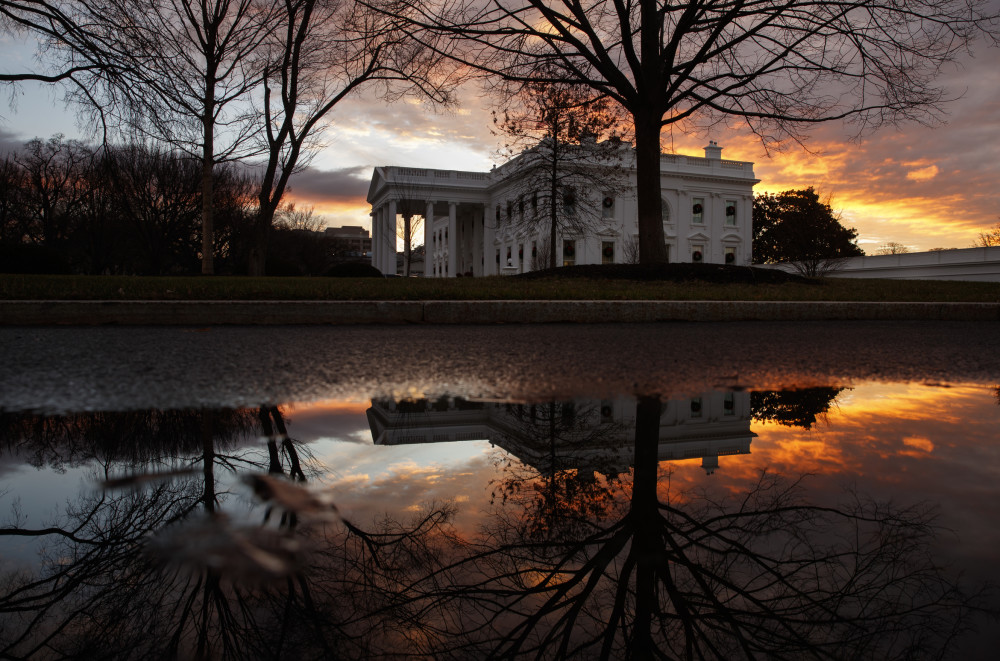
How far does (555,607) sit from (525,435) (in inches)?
54.0

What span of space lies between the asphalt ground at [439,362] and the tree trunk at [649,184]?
281 inches

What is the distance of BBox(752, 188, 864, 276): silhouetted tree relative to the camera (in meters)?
59.2

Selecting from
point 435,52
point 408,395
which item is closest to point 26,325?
point 408,395

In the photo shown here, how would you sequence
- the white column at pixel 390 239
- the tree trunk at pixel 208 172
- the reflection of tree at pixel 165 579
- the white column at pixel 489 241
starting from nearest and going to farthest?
1. the reflection of tree at pixel 165 579
2. the tree trunk at pixel 208 172
3. the white column at pixel 390 239
4. the white column at pixel 489 241

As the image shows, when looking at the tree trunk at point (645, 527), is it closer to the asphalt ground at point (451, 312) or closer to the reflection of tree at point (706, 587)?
the reflection of tree at point (706, 587)

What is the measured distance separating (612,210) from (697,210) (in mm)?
9115

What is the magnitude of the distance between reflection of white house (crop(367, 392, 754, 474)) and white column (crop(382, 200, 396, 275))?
53.4 m

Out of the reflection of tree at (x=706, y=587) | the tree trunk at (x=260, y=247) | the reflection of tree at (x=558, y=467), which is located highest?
the tree trunk at (x=260, y=247)

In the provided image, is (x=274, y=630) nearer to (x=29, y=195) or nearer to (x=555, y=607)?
(x=555, y=607)

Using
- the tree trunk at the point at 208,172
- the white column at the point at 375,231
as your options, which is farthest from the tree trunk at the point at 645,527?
the white column at the point at 375,231

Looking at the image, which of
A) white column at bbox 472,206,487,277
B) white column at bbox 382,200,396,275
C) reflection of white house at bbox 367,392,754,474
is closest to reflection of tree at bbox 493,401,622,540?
reflection of white house at bbox 367,392,754,474

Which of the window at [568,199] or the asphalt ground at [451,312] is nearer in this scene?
the asphalt ground at [451,312]

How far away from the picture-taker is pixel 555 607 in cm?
124

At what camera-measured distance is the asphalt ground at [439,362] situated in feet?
11.3
